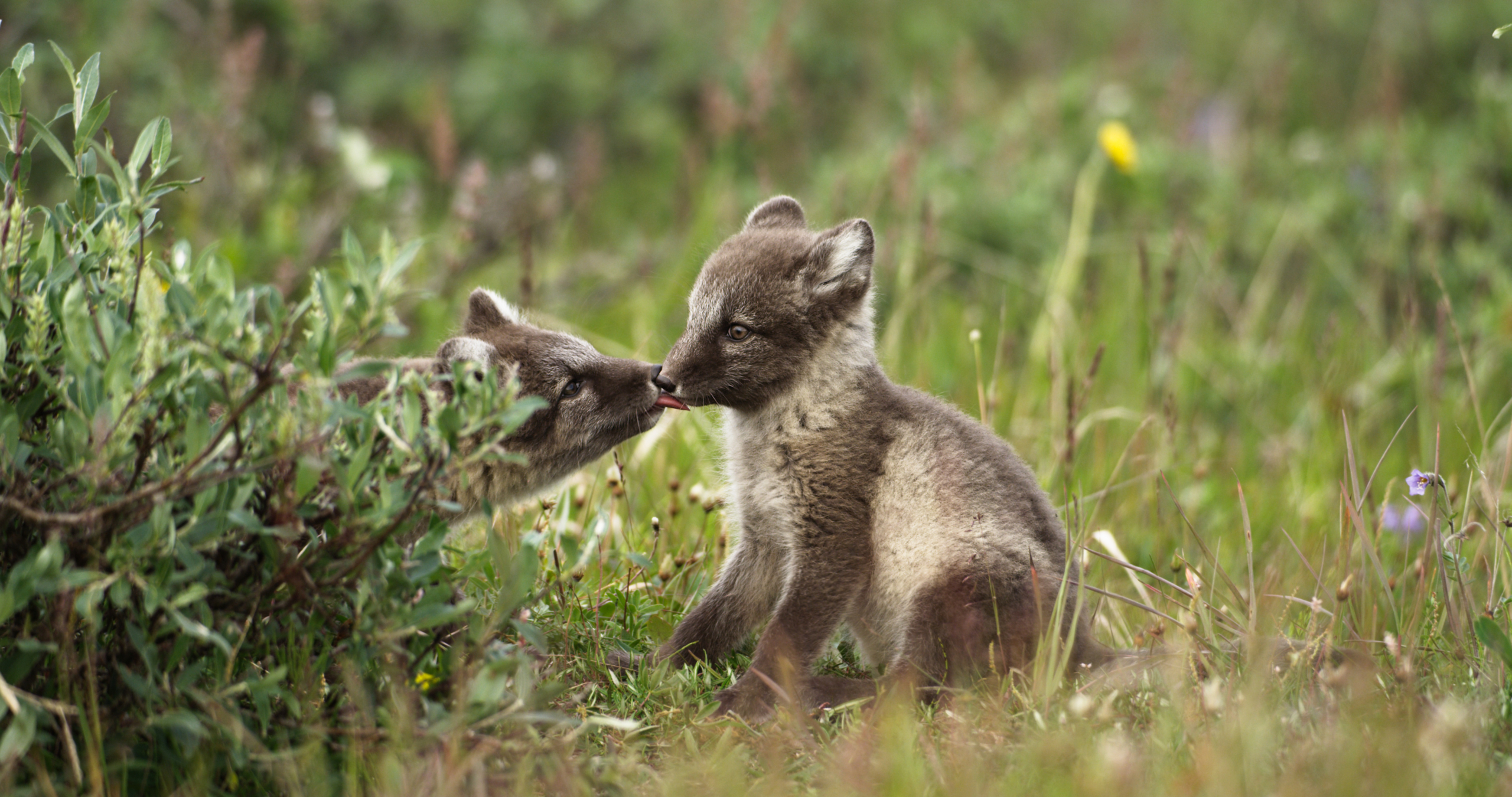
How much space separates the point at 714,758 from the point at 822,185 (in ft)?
18.5

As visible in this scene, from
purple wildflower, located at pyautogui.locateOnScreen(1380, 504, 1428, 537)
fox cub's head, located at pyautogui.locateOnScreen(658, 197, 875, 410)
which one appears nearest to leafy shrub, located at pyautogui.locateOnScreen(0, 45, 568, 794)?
fox cub's head, located at pyautogui.locateOnScreen(658, 197, 875, 410)

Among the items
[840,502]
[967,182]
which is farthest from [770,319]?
[967,182]

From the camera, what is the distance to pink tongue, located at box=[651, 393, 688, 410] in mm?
4094

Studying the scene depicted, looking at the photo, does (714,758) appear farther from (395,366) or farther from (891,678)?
(395,366)

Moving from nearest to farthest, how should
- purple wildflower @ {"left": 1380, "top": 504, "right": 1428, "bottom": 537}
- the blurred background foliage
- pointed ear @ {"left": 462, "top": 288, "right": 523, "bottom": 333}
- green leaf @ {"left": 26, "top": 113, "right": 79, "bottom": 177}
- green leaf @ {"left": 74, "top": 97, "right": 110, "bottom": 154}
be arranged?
green leaf @ {"left": 26, "top": 113, "right": 79, "bottom": 177} < green leaf @ {"left": 74, "top": 97, "right": 110, "bottom": 154} < pointed ear @ {"left": 462, "top": 288, "right": 523, "bottom": 333} < purple wildflower @ {"left": 1380, "top": 504, "right": 1428, "bottom": 537} < the blurred background foliage

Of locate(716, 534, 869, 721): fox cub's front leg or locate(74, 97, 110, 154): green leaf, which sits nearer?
locate(74, 97, 110, 154): green leaf

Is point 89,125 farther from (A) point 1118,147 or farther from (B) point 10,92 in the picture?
(A) point 1118,147

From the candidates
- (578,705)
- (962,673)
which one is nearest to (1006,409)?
(962,673)

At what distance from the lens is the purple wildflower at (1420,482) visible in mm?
3435

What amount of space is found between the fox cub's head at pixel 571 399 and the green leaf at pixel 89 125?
4.82ft

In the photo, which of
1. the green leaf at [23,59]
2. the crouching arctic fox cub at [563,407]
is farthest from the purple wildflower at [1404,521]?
the green leaf at [23,59]

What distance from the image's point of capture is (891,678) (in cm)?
352

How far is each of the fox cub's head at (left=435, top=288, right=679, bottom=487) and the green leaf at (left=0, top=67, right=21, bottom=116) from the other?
160cm

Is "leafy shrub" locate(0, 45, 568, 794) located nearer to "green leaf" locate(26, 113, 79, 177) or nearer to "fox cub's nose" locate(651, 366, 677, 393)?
"green leaf" locate(26, 113, 79, 177)
